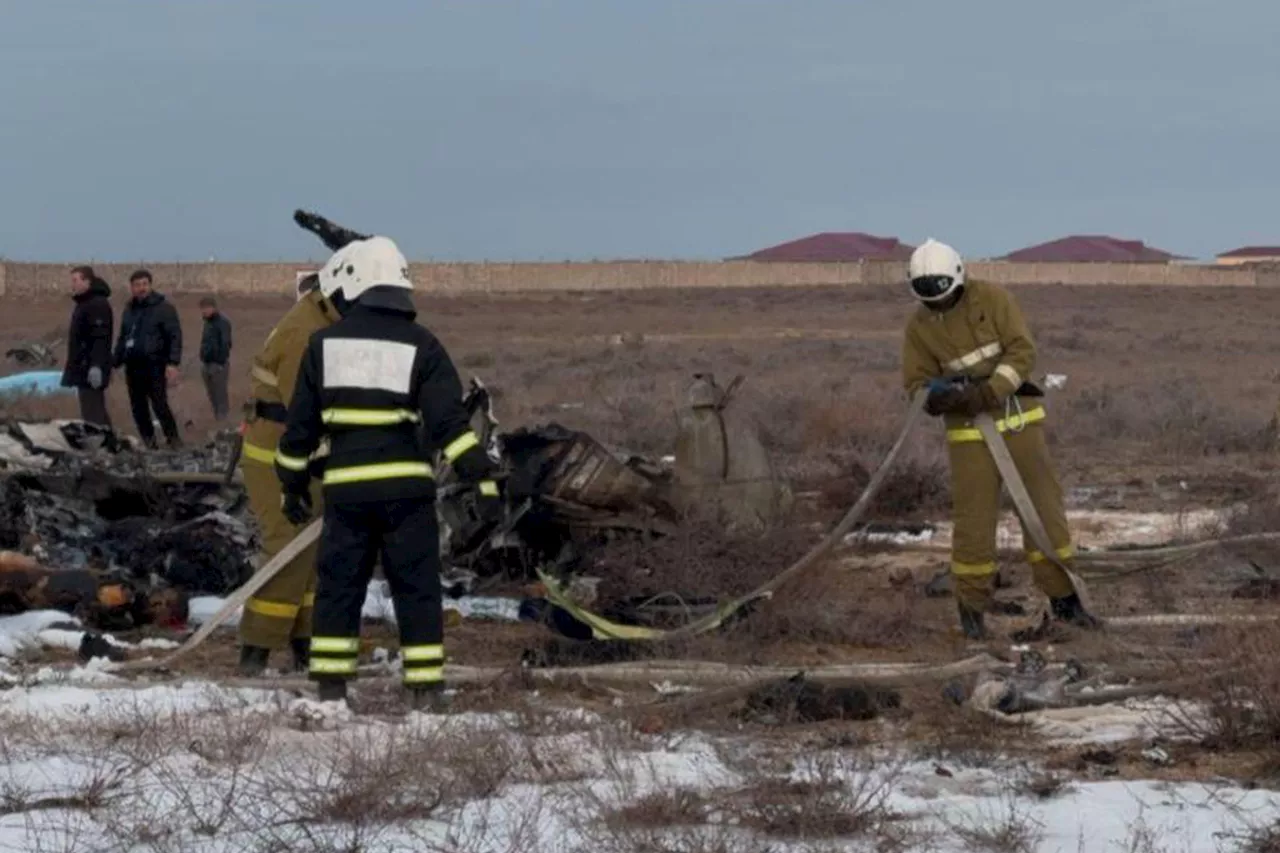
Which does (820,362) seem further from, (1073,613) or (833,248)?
(833,248)

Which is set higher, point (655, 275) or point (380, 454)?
point (380, 454)

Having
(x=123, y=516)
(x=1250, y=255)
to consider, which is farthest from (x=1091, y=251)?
(x=123, y=516)

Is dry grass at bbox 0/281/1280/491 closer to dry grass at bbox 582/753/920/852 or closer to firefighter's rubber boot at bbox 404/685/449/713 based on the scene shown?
firefighter's rubber boot at bbox 404/685/449/713

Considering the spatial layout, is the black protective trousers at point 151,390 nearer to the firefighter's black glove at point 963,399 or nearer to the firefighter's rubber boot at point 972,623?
the firefighter's black glove at point 963,399

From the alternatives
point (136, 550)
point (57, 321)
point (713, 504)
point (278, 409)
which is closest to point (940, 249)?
point (713, 504)

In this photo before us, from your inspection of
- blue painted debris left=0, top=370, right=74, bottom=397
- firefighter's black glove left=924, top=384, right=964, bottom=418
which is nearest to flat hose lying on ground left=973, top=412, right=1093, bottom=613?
firefighter's black glove left=924, top=384, right=964, bottom=418

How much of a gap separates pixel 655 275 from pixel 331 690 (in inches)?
3012

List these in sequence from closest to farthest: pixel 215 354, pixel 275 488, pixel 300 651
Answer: pixel 275 488, pixel 300 651, pixel 215 354

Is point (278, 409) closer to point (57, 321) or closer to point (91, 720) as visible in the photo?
point (91, 720)

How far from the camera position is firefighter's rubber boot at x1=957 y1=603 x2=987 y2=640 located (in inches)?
384

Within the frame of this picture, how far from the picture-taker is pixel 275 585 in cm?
876

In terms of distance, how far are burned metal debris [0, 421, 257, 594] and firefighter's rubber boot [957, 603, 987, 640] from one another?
360cm

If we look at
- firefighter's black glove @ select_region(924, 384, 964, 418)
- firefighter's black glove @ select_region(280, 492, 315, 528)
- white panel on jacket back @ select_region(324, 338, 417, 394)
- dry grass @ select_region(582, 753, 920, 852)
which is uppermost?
white panel on jacket back @ select_region(324, 338, 417, 394)

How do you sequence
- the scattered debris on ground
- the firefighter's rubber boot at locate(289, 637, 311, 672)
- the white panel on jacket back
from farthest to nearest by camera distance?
the scattered debris on ground < the firefighter's rubber boot at locate(289, 637, 311, 672) < the white panel on jacket back
